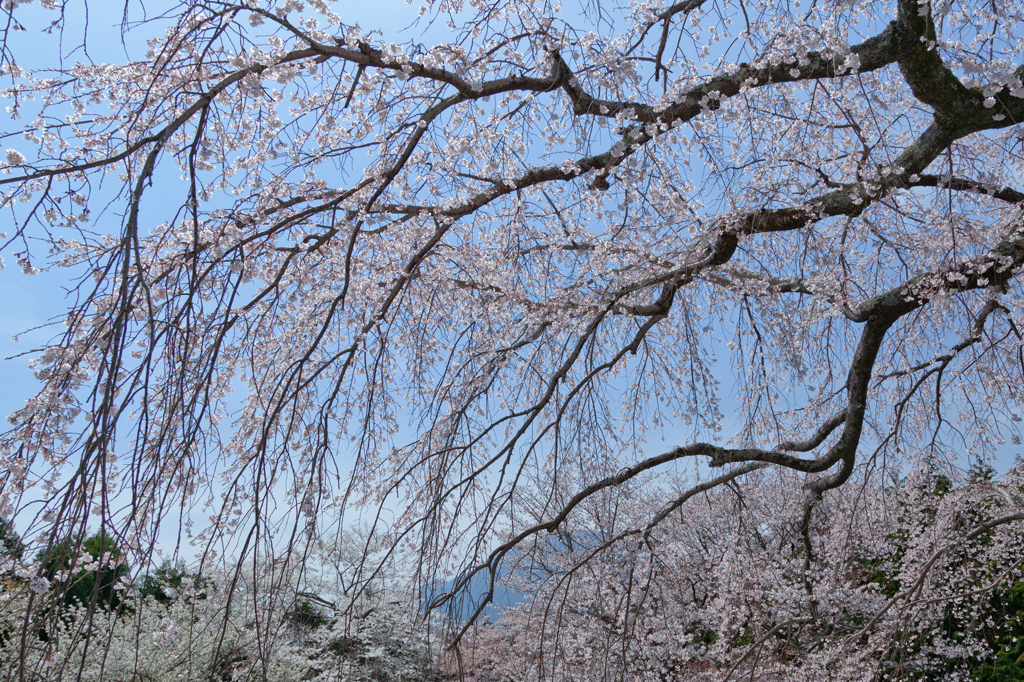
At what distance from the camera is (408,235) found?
3861mm

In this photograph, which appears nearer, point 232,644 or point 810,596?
point 232,644

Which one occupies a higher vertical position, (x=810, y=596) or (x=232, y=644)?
(x=810, y=596)

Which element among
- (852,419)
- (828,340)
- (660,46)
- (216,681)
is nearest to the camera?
(216,681)

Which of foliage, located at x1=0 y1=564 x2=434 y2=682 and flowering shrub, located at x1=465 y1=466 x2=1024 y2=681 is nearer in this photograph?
flowering shrub, located at x1=465 y1=466 x2=1024 y2=681

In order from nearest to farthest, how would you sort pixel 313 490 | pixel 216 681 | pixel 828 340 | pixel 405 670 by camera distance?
pixel 216 681, pixel 313 490, pixel 828 340, pixel 405 670

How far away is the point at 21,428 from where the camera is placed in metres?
2.26

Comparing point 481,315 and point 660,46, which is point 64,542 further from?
point 660,46

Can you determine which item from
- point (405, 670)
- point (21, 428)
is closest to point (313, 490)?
point (21, 428)

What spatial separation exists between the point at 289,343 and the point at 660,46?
263cm

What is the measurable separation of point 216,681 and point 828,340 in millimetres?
4336

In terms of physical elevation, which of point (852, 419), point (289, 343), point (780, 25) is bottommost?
point (852, 419)

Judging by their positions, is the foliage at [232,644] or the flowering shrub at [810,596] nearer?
the flowering shrub at [810,596]

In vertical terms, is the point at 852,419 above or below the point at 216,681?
above

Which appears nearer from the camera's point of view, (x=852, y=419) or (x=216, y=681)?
(x=216, y=681)
